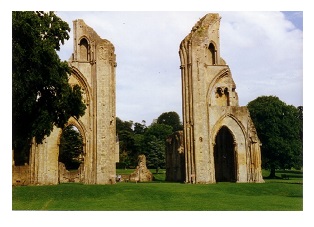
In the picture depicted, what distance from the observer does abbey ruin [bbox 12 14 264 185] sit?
98.6ft

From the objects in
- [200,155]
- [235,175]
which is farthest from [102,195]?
[235,175]

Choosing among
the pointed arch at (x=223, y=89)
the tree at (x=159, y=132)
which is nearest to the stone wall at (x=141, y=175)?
the pointed arch at (x=223, y=89)

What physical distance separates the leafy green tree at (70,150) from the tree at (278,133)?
19963 mm

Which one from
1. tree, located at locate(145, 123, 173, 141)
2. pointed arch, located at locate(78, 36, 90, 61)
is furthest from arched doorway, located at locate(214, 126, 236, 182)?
tree, located at locate(145, 123, 173, 141)

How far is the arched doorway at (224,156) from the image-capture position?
34159 millimetres

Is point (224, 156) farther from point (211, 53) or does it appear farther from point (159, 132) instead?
point (159, 132)

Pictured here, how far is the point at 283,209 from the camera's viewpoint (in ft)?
52.0

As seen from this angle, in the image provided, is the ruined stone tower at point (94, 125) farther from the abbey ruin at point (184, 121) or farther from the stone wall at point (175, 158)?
the stone wall at point (175, 158)

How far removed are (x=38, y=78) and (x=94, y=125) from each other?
12.7m

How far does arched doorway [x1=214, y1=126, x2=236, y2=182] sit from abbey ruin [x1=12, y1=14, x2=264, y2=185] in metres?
1.20

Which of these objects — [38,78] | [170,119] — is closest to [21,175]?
[38,78]

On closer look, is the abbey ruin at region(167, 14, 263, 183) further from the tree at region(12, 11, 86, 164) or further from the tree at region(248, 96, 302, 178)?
the tree at region(12, 11, 86, 164)

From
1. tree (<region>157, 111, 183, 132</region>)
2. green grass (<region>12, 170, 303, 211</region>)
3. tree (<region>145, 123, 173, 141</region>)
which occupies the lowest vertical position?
green grass (<region>12, 170, 303, 211</region>)
